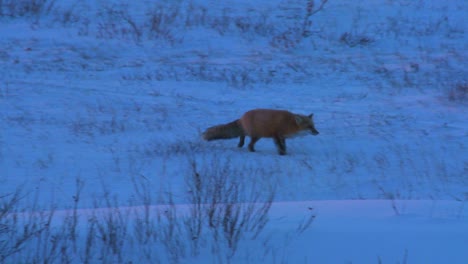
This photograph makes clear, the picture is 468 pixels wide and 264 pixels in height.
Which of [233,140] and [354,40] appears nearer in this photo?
[233,140]

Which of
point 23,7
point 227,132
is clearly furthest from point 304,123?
point 23,7

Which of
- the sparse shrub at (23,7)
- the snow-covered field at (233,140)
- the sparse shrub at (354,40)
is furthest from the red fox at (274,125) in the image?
the sparse shrub at (23,7)

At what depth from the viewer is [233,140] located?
13.4 metres

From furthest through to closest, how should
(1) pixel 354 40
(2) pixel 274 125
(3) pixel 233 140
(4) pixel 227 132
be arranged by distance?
(1) pixel 354 40, (3) pixel 233 140, (4) pixel 227 132, (2) pixel 274 125

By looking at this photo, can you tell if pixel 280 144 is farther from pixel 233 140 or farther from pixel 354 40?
pixel 354 40

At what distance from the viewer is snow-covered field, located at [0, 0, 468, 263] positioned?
584 cm

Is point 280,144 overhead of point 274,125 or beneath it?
beneath

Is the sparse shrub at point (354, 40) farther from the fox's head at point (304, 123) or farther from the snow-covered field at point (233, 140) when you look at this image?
the fox's head at point (304, 123)

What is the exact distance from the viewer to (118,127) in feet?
45.5

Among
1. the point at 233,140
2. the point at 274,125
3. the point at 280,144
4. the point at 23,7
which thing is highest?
the point at 274,125

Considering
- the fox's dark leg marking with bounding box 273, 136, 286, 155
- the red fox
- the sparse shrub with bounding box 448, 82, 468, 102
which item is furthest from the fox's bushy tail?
the sparse shrub with bounding box 448, 82, 468, 102

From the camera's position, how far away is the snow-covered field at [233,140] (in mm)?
5840

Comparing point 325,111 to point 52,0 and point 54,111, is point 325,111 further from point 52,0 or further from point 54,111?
point 52,0

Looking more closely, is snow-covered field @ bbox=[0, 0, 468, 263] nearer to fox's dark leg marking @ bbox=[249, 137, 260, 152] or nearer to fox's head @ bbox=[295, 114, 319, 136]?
fox's dark leg marking @ bbox=[249, 137, 260, 152]
